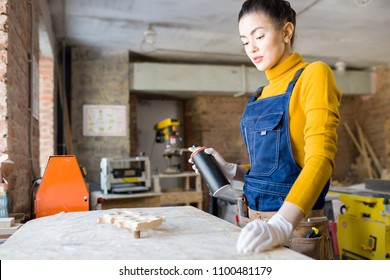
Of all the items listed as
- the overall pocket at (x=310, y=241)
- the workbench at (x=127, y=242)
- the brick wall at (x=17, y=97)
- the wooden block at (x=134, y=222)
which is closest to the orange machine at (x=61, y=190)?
the brick wall at (x=17, y=97)

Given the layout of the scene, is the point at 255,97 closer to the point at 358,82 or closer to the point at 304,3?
the point at 304,3

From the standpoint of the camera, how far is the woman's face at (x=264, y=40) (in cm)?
125

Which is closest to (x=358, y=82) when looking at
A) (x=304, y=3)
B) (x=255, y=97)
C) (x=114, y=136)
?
(x=304, y=3)

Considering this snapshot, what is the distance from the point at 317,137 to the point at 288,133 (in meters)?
0.17

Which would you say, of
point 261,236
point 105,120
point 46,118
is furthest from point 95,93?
point 261,236

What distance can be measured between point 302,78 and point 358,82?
6.32 metres

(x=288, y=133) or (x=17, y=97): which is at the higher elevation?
(x=17, y=97)

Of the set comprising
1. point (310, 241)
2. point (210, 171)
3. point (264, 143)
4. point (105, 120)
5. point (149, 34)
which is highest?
point (149, 34)

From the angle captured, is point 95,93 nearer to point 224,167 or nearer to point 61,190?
point 61,190

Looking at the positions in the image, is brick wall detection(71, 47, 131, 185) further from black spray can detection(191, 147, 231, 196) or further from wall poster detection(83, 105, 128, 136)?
black spray can detection(191, 147, 231, 196)

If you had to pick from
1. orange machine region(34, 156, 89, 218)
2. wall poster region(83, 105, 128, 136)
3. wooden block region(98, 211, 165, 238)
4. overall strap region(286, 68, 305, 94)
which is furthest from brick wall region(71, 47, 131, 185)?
overall strap region(286, 68, 305, 94)

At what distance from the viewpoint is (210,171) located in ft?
4.67

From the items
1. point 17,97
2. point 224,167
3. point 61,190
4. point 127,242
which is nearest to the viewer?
point 127,242
